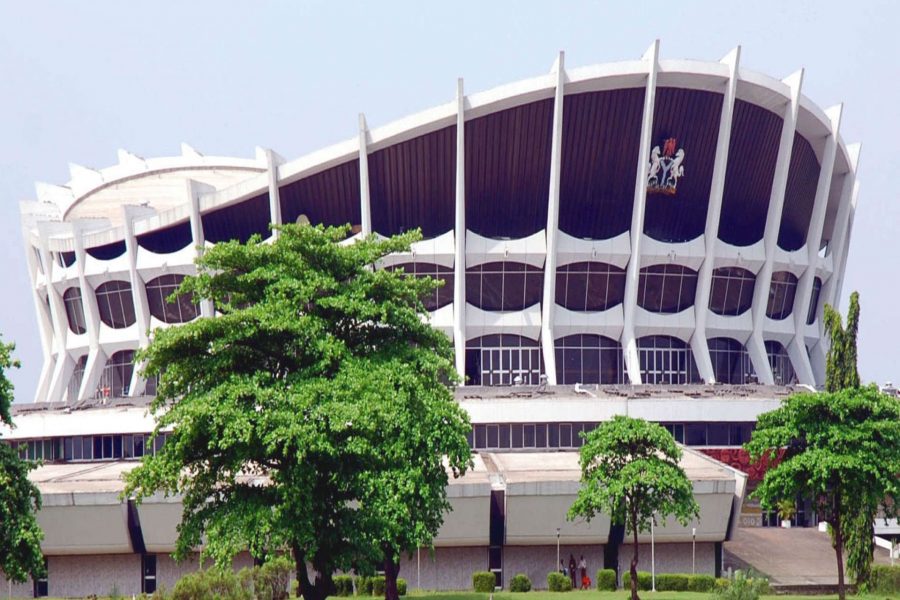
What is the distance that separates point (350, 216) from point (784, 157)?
26.7 m

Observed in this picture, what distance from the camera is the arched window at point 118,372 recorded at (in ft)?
271

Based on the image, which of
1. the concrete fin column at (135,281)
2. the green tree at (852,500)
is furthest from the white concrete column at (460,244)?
the green tree at (852,500)

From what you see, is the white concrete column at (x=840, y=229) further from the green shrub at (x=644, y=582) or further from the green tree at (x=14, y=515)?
the green tree at (x=14, y=515)

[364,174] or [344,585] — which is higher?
[364,174]

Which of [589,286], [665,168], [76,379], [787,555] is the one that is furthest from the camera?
[76,379]

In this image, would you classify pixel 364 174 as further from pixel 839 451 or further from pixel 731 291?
pixel 839 451

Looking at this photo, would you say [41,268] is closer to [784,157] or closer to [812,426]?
[784,157]

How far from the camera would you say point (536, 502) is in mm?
45125

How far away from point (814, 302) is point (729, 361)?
11243mm

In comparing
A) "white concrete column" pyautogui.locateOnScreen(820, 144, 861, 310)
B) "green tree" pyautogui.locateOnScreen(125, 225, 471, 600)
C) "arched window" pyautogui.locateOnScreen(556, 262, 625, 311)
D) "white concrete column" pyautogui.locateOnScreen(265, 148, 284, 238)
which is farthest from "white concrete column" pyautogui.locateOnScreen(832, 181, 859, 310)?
"green tree" pyautogui.locateOnScreen(125, 225, 471, 600)

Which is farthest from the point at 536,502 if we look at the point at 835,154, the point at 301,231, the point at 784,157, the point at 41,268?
the point at 41,268

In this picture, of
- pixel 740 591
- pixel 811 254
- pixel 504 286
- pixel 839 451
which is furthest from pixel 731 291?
pixel 740 591

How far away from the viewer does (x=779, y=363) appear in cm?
8256

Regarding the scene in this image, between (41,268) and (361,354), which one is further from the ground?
(41,268)
